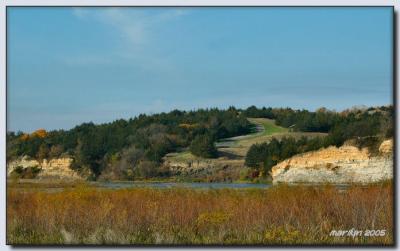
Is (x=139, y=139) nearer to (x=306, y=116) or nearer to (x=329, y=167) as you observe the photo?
(x=306, y=116)

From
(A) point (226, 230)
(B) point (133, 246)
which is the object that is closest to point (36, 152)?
(B) point (133, 246)

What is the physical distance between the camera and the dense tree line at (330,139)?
18.3 metres

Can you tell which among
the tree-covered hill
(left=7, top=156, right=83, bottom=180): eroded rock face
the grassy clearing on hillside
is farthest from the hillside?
(left=7, top=156, right=83, bottom=180): eroded rock face

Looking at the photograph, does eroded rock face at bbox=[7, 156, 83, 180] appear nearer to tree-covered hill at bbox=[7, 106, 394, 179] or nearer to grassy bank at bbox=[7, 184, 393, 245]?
tree-covered hill at bbox=[7, 106, 394, 179]

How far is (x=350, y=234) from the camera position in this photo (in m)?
17.1

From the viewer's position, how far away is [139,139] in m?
19.0

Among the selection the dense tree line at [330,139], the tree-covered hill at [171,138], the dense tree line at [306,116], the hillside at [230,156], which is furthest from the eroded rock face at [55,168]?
the dense tree line at [306,116]

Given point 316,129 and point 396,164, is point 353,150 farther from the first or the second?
point 396,164

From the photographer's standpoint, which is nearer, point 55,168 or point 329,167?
point 55,168

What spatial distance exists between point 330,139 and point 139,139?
4473mm

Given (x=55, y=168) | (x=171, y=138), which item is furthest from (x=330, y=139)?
(x=55, y=168)

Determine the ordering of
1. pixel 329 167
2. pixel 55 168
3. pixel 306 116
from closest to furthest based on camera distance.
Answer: pixel 306 116, pixel 55 168, pixel 329 167

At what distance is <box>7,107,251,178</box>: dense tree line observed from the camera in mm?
18656

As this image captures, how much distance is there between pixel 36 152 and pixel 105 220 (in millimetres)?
2333
